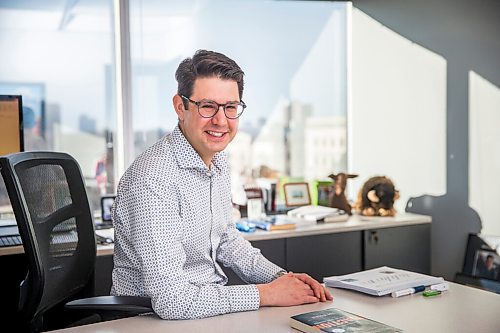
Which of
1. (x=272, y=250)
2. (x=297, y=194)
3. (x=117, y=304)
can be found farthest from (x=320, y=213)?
(x=117, y=304)

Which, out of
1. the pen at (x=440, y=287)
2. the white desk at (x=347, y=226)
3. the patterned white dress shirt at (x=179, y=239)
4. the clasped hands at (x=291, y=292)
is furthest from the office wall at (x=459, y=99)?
the clasped hands at (x=291, y=292)

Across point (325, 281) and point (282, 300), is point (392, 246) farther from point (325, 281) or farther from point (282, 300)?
point (282, 300)

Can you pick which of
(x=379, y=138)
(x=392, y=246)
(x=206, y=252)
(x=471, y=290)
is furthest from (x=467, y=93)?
(x=206, y=252)

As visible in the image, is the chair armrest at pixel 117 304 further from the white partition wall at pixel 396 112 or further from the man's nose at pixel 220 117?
the white partition wall at pixel 396 112

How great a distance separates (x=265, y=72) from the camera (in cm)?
377

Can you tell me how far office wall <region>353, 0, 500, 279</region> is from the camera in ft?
11.0

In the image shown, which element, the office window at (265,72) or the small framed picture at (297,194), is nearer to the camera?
the office window at (265,72)

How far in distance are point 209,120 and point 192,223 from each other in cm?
33

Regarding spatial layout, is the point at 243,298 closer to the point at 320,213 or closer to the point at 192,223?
the point at 192,223

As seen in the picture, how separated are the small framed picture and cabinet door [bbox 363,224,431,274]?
1.58ft

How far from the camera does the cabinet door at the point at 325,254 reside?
313cm

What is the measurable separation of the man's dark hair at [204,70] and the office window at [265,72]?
1523 millimetres

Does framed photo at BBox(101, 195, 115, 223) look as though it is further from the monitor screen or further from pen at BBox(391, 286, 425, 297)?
pen at BBox(391, 286, 425, 297)

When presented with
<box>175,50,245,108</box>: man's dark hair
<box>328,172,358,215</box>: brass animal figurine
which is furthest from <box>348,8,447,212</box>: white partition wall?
<box>175,50,245,108</box>: man's dark hair
